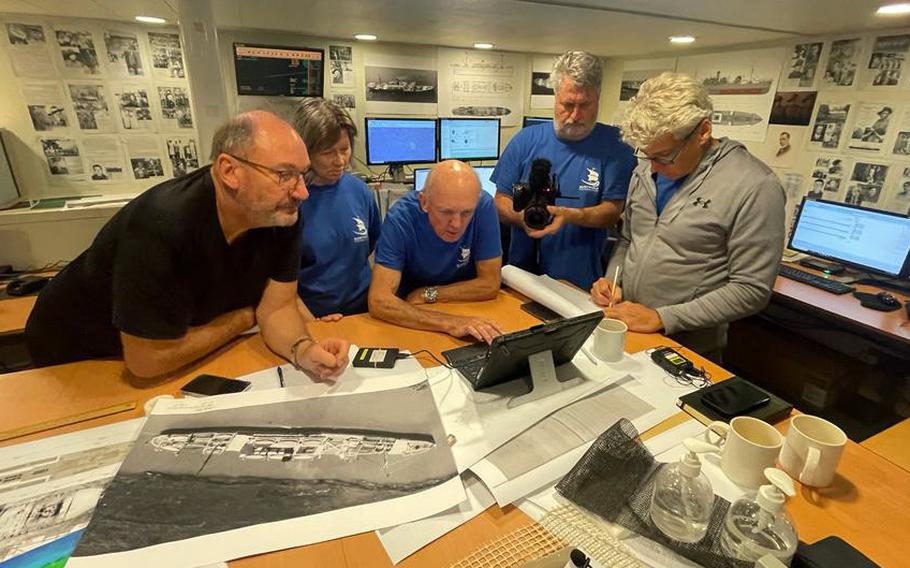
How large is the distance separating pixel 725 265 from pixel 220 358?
154cm

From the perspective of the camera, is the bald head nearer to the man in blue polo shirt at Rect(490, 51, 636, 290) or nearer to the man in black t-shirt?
the man in blue polo shirt at Rect(490, 51, 636, 290)

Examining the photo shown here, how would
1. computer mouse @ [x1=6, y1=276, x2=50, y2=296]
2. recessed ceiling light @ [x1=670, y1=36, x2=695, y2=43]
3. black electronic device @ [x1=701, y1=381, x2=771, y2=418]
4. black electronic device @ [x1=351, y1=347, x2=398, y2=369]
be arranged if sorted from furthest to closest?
recessed ceiling light @ [x1=670, y1=36, x2=695, y2=43]
computer mouse @ [x1=6, y1=276, x2=50, y2=296]
black electronic device @ [x1=351, y1=347, x2=398, y2=369]
black electronic device @ [x1=701, y1=381, x2=771, y2=418]

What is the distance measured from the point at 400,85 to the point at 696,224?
9.19 feet

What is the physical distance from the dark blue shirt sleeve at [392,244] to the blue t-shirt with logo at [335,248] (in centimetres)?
16

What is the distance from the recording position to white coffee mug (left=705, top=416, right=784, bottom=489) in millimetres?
821

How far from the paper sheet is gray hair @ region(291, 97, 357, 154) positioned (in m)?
0.83

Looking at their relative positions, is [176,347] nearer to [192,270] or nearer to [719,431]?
[192,270]

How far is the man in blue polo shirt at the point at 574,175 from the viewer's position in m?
1.88

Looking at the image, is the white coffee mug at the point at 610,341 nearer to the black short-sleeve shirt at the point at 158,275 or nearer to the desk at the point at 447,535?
the desk at the point at 447,535

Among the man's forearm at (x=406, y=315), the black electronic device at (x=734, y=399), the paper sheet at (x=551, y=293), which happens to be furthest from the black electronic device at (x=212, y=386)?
the black electronic device at (x=734, y=399)

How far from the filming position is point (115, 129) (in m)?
2.81

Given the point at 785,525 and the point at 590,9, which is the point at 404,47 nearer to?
the point at 590,9

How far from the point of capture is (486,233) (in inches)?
68.4

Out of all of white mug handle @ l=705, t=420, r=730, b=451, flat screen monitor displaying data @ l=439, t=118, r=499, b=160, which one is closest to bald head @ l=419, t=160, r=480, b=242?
white mug handle @ l=705, t=420, r=730, b=451
